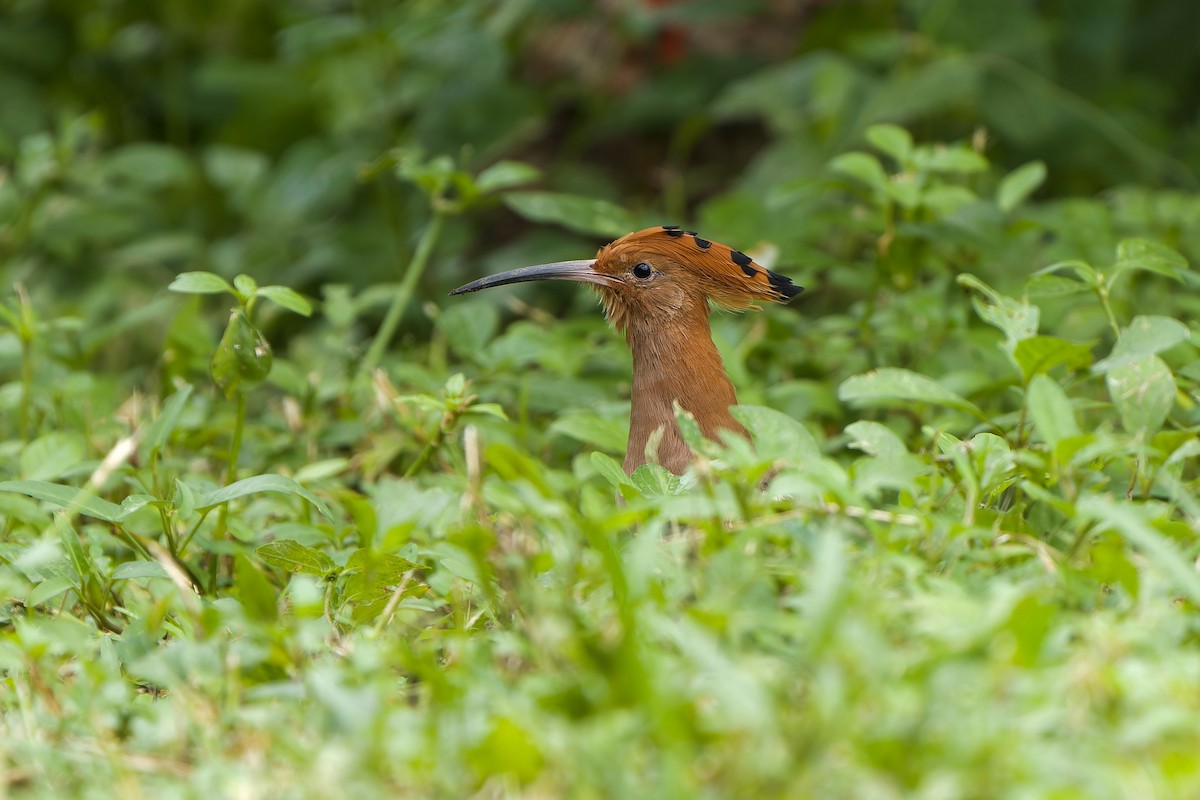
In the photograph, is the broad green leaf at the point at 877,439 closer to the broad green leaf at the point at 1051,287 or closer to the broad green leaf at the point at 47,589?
the broad green leaf at the point at 1051,287

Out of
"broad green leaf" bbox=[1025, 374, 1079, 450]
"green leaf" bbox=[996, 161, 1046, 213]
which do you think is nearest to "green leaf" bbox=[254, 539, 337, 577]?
"broad green leaf" bbox=[1025, 374, 1079, 450]

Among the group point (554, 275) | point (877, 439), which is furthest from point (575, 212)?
point (877, 439)

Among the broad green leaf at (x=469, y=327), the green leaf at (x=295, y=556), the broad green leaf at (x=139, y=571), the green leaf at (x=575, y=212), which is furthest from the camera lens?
the green leaf at (x=575, y=212)

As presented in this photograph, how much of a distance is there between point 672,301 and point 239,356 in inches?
42.5

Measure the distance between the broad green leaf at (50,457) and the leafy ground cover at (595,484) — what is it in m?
0.01

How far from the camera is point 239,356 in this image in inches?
114

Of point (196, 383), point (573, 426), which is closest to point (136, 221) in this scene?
point (196, 383)

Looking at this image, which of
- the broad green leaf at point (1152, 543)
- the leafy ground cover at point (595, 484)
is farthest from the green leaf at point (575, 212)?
the broad green leaf at point (1152, 543)

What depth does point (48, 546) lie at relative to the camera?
1960mm

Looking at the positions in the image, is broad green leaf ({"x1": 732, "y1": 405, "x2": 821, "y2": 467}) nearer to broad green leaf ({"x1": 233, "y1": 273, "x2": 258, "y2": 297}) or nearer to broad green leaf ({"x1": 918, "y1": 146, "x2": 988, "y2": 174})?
broad green leaf ({"x1": 233, "y1": 273, "x2": 258, "y2": 297})

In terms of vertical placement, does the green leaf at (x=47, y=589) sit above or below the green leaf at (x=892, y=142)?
below

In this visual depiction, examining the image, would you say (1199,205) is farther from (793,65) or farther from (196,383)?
(196,383)

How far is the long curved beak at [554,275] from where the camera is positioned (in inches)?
140

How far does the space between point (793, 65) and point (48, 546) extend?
409cm
